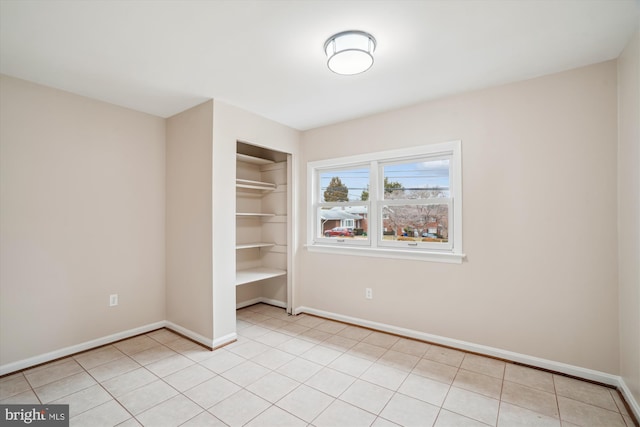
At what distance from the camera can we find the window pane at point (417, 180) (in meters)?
3.10

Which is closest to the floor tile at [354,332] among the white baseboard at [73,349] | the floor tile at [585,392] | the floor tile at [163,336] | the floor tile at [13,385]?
the floor tile at [585,392]

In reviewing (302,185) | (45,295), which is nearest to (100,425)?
(45,295)

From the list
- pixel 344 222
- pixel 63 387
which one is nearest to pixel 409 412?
pixel 344 222

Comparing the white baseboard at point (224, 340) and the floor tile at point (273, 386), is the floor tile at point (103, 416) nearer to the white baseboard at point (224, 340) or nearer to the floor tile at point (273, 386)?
the floor tile at point (273, 386)

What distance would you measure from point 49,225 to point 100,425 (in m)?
1.84

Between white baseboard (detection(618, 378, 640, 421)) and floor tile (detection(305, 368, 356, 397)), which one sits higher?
white baseboard (detection(618, 378, 640, 421))

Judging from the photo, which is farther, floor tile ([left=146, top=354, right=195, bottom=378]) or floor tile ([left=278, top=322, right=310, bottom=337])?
floor tile ([left=278, top=322, right=310, bottom=337])

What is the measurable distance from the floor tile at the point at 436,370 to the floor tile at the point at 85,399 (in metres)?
2.39

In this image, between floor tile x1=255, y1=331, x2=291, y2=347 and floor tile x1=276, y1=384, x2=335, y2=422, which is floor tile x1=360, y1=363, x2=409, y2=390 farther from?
floor tile x1=255, y1=331, x2=291, y2=347

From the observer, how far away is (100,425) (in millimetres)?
1870

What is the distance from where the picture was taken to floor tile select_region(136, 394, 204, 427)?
1899mm

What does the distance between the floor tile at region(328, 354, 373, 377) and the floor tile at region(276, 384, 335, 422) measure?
0.38 metres

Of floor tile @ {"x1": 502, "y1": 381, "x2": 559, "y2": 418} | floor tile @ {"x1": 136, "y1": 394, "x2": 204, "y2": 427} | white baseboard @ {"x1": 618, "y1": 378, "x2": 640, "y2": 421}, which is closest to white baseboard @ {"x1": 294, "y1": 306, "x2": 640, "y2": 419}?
white baseboard @ {"x1": 618, "y1": 378, "x2": 640, "y2": 421}

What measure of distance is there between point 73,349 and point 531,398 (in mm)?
3919
